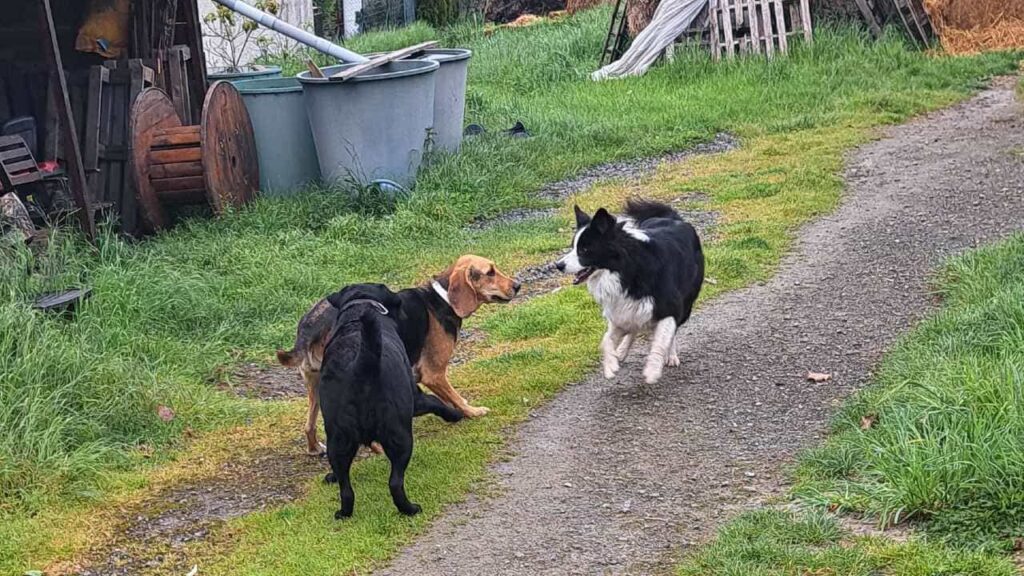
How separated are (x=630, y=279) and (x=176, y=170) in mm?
5326

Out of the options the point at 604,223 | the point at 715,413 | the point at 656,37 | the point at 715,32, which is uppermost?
the point at 715,32

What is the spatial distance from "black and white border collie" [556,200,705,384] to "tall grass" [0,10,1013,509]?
6.76 ft

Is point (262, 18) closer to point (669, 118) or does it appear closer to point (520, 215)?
point (520, 215)

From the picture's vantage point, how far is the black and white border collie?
6.33m

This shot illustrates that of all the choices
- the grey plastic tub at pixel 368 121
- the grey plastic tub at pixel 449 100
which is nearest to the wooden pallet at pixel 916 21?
the grey plastic tub at pixel 449 100

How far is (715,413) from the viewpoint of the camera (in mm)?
6051

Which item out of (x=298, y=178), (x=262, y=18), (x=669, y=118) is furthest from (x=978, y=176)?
(x=262, y=18)

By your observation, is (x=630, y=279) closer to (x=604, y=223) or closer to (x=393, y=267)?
(x=604, y=223)

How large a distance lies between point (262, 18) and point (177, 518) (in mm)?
7537

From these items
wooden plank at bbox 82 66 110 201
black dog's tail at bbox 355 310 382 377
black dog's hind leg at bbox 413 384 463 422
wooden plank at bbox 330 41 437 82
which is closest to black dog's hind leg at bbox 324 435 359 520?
black dog's tail at bbox 355 310 382 377

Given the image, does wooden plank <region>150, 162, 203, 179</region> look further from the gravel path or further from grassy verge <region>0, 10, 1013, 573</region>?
the gravel path

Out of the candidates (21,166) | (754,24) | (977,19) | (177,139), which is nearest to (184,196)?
(177,139)

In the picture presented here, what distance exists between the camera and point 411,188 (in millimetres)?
11055

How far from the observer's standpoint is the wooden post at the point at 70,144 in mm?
8977
